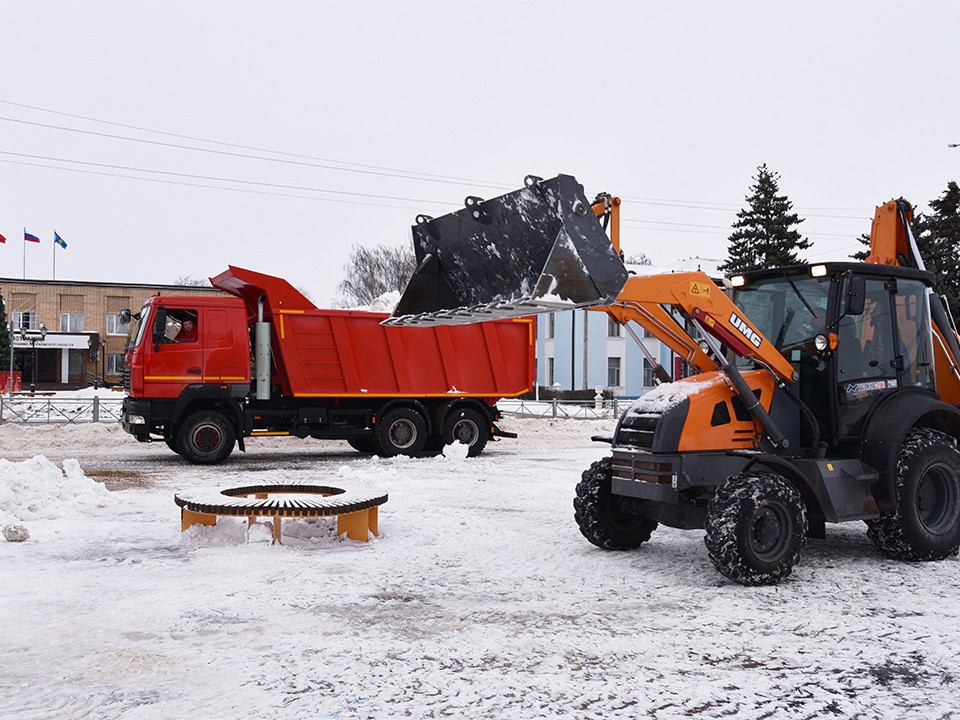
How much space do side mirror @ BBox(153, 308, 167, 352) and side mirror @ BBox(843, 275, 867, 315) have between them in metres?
11.3

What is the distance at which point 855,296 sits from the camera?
672 cm

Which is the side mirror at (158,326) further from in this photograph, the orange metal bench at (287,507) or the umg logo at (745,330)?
the umg logo at (745,330)

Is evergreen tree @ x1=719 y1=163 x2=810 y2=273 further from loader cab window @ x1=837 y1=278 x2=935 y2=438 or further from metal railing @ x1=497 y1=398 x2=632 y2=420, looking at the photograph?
loader cab window @ x1=837 y1=278 x2=935 y2=438

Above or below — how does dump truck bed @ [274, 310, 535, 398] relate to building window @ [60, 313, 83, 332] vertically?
below

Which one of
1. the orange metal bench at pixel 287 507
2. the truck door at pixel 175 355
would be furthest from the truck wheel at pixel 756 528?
the truck door at pixel 175 355

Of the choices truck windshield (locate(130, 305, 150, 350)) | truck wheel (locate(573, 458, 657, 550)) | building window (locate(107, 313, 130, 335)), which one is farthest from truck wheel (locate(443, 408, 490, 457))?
building window (locate(107, 313, 130, 335))

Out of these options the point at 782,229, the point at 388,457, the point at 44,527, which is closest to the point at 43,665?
the point at 44,527

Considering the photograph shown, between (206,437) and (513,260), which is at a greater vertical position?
(513,260)

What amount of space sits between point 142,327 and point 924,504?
12.1m

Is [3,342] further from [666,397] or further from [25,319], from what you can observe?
[666,397]

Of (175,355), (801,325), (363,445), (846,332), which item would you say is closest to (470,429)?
(363,445)

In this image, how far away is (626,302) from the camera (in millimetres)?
6660

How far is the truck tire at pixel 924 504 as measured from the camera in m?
6.84

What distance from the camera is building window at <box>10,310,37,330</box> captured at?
5343cm
